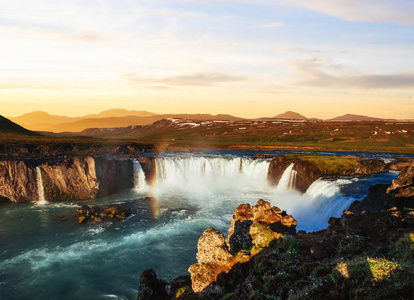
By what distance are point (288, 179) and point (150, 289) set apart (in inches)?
1810

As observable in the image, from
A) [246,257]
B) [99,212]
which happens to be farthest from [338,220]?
[99,212]

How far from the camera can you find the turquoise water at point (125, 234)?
2528 cm

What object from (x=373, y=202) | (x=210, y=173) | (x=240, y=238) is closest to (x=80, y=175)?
(x=210, y=173)

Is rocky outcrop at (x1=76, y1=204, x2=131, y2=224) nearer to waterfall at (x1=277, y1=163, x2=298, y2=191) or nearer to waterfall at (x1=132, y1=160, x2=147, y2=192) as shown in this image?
waterfall at (x1=132, y1=160, x2=147, y2=192)

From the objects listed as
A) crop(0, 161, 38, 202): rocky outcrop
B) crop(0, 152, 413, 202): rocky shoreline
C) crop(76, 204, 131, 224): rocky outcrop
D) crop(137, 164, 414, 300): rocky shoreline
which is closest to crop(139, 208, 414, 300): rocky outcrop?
crop(137, 164, 414, 300): rocky shoreline

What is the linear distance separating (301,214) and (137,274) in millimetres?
25800

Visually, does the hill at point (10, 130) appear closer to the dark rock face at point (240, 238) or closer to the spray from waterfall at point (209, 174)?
the spray from waterfall at point (209, 174)

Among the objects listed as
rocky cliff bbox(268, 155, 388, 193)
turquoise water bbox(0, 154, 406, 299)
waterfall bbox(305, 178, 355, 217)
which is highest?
rocky cliff bbox(268, 155, 388, 193)

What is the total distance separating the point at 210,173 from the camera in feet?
232

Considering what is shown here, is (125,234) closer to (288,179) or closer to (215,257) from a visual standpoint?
(215,257)

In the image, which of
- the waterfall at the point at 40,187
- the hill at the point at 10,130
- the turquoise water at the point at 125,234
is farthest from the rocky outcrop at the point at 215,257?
the hill at the point at 10,130

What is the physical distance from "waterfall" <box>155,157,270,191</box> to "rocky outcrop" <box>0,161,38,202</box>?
25713mm

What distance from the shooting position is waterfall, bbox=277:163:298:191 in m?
55.9

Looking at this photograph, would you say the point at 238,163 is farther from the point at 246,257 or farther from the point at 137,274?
the point at 246,257
